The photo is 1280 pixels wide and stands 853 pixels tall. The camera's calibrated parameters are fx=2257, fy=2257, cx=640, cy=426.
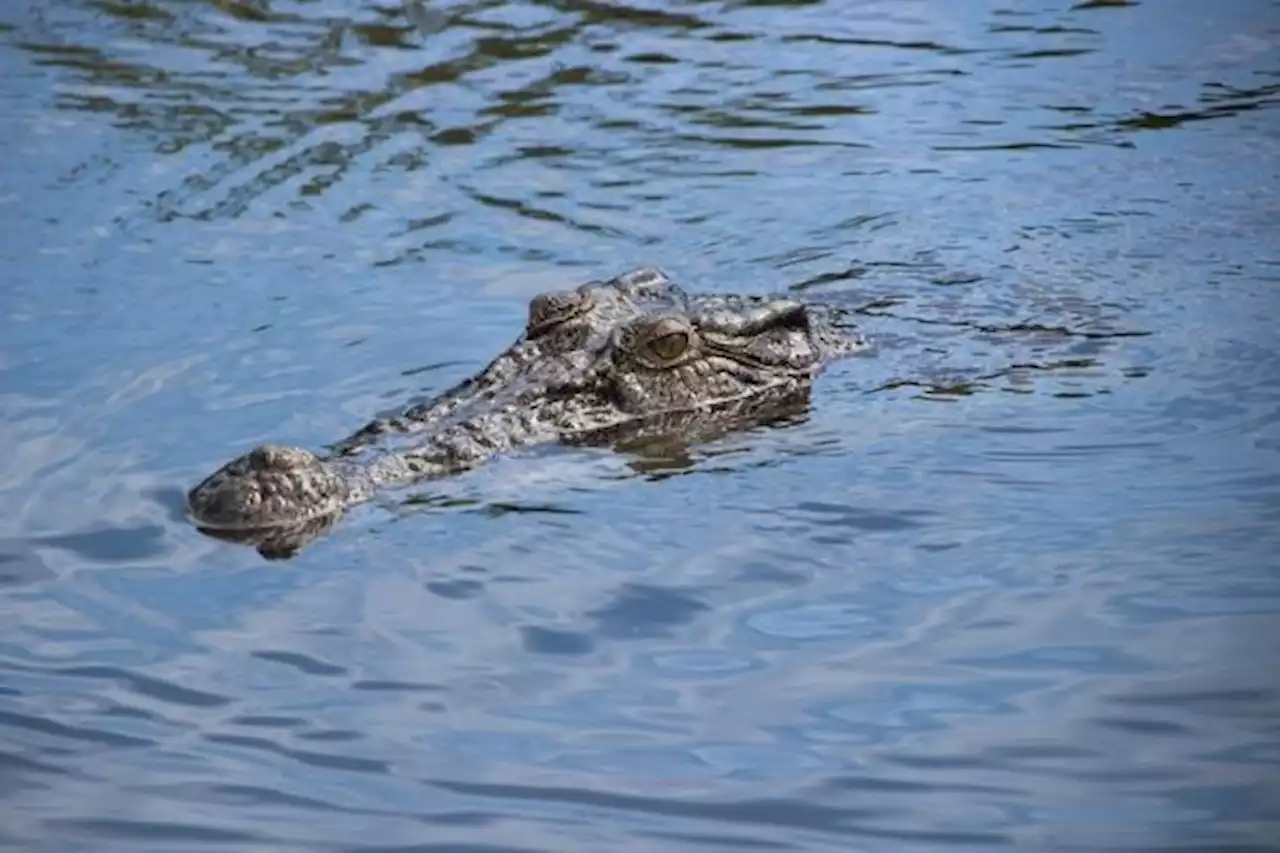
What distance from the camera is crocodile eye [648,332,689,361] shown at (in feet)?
25.3

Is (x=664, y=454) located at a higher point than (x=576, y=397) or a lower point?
lower

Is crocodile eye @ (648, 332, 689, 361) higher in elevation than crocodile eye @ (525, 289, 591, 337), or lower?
lower

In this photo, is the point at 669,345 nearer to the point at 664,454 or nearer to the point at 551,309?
the point at 551,309

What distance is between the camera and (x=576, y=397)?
24.6 feet

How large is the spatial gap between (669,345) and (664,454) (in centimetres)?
60

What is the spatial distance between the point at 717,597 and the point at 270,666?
1.18 metres

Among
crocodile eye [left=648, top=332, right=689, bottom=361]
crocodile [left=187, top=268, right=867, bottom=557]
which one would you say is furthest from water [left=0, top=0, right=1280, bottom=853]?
crocodile eye [left=648, top=332, right=689, bottom=361]

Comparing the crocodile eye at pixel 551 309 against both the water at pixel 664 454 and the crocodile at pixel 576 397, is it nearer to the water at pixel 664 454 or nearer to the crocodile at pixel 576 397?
the crocodile at pixel 576 397

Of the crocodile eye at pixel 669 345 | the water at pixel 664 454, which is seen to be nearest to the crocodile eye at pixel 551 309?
the crocodile eye at pixel 669 345

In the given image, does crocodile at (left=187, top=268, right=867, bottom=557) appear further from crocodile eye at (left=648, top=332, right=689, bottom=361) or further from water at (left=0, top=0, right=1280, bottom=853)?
water at (left=0, top=0, right=1280, bottom=853)

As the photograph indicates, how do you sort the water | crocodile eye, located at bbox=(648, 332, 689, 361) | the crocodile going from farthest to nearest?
1. crocodile eye, located at bbox=(648, 332, 689, 361)
2. the crocodile
3. the water

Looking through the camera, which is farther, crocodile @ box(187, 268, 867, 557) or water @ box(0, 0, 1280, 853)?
crocodile @ box(187, 268, 867, 557)

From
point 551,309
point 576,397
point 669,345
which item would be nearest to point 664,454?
point 576,397

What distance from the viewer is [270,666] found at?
5629 mm
